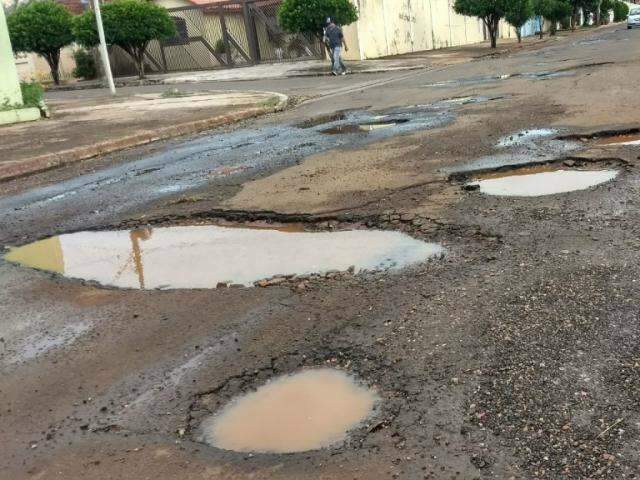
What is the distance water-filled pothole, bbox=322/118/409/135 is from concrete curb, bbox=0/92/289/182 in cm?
320

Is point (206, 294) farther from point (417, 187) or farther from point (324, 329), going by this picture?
point (417, 187)

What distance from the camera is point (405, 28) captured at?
34.1 metres

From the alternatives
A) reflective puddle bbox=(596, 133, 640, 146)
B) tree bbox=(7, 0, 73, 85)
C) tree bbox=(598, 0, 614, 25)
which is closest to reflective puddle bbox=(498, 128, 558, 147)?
reflective puddle bbox=(596, 133, 640, 146)

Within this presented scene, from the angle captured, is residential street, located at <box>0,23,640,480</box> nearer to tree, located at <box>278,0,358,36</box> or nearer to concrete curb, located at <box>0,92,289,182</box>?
concrete curb, located at <box>0,92,289,182</box>

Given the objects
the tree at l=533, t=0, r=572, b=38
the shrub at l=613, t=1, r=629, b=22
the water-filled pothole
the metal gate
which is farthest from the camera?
the shrub at l=613, t=1, r=629, b=22

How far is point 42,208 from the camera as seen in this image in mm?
7445


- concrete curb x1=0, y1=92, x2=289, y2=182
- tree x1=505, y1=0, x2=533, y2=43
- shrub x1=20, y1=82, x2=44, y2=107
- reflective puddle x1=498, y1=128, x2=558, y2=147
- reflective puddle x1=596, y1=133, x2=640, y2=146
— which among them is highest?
tree x1=505, y1=0, x2=533, y2=43

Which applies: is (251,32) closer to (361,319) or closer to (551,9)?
(551,9)

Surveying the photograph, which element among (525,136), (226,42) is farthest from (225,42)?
(525,136)

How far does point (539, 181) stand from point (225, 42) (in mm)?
29346

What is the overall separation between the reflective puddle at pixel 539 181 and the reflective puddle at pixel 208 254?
1473 millimetres

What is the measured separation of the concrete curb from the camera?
992cm

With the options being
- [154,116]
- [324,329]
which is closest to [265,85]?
[154,116]

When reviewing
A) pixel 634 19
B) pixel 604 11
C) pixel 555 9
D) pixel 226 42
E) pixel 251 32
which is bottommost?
pixel 634 19
